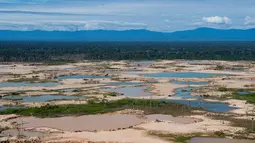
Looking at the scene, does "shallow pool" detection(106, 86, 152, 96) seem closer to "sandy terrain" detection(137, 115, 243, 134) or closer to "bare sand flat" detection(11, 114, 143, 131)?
"bare sand flat" detection(11, 114, 143, 131)

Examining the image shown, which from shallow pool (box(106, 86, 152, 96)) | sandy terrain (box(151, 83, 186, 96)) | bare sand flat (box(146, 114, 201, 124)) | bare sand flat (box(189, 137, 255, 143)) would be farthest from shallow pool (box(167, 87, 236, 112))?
bare sand flat (box(189, 137, 255, 143))

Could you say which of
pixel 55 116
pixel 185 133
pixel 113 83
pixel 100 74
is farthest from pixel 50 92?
pixel 185 133

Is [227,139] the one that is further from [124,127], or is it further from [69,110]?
[69,110]

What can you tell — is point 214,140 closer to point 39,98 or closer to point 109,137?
point 109,137

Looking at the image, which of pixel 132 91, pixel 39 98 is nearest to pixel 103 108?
pixel 39 98

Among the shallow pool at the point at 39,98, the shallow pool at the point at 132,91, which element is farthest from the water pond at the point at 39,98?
the shallow pool at the point at 132,91
